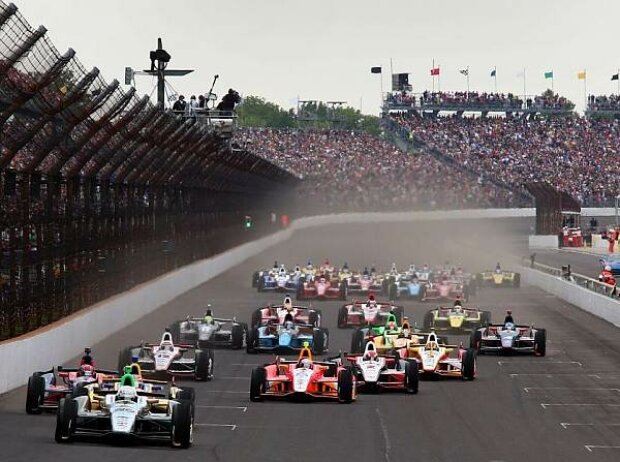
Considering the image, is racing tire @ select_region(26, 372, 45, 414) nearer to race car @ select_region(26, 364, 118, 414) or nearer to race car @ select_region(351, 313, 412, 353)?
race car @ select_region(26, 364, 118, 414)

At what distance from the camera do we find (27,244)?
80.5 feet

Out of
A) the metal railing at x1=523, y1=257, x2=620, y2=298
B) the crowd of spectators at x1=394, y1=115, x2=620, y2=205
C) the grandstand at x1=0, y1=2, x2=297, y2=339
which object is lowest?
the metal railing at x1=523, y1=257, x2=620, y2=298

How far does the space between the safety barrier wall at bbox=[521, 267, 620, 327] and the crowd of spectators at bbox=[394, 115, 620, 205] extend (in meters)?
57.3

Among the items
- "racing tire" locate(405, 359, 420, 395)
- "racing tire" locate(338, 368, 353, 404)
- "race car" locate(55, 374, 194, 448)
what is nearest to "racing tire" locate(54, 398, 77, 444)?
"race car" locate(55, 374, 194, 448)

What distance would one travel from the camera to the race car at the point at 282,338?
29578 mm

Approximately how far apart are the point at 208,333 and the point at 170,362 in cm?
618

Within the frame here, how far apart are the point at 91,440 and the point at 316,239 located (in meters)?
76.8

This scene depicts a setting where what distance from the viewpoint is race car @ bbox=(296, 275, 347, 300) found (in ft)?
152

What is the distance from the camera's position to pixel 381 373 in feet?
77.8

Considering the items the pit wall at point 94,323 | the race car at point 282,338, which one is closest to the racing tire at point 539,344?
the race car at point 282,338

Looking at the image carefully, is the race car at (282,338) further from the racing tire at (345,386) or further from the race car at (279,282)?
the race car at (279,282)

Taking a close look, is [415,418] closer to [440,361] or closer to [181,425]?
[181,425]

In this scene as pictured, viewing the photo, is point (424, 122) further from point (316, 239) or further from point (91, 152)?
point (91, 152)

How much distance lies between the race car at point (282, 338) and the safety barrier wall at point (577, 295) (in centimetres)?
1108
